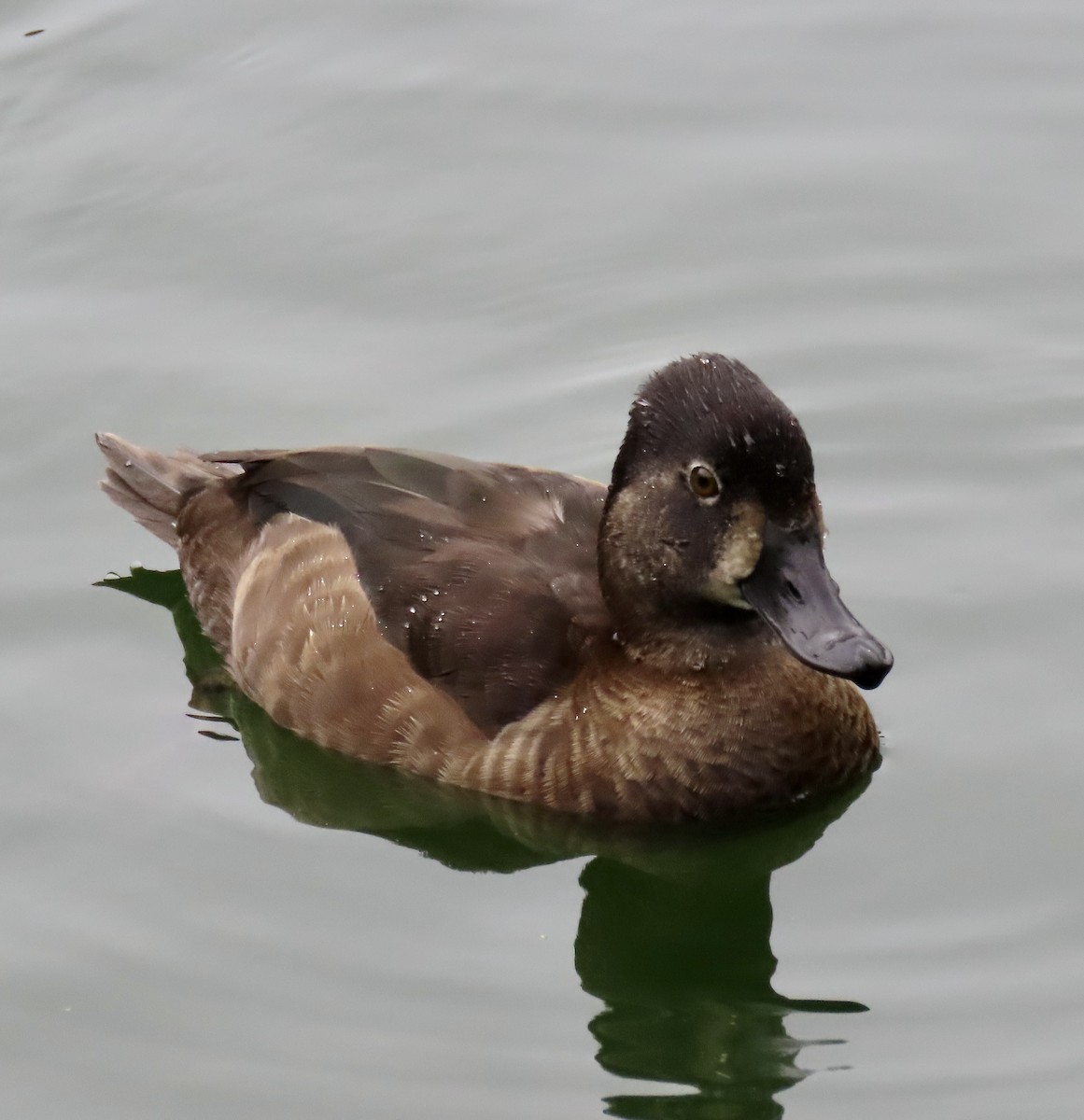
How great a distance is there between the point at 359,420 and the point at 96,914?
287 cm

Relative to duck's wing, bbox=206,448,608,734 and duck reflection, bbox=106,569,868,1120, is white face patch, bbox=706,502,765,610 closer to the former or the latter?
duck's wing, bbox=206,448,608,734

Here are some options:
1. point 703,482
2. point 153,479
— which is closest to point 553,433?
point 153,479

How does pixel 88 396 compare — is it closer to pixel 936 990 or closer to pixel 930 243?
pixel 930 243

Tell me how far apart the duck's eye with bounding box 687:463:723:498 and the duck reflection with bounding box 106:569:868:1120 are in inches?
41.7

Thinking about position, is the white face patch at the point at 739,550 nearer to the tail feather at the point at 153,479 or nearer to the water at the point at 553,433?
the water at the point at 553,433

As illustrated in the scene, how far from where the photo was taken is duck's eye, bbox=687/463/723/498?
662 cm

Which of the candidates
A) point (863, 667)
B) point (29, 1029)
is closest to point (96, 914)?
point (29, 1029)

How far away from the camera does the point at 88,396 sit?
9.37 metres

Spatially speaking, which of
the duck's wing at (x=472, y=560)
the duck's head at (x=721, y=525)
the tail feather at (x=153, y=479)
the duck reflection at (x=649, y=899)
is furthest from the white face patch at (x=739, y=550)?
the tail feather at (x=153, y=479)

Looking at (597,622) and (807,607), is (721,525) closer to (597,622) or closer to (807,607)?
(807,607)

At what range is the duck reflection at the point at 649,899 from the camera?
6016 mm

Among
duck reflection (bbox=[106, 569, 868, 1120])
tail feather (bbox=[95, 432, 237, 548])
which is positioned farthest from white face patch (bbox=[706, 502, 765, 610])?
tail feather (bbox=[95, 432, 237, 548])

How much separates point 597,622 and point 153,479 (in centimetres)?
219

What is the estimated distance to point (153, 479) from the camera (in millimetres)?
8477
